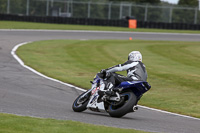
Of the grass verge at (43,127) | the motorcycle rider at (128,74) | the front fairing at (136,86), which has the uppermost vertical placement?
the motorcycle rider at (128,74)

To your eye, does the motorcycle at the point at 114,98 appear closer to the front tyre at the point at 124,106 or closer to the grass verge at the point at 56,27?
the front tyre at the point at 124,106

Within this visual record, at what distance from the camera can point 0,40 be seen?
27516 mm

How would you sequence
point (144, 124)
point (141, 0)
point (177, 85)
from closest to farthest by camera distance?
point (144, 124) < point (177, 85) < point (141, 0)

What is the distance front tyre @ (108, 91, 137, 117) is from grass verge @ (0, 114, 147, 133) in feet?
4.58

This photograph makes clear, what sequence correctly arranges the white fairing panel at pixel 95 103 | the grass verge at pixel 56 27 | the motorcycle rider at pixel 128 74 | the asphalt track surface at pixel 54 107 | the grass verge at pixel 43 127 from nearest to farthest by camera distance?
the grass verge at pixel 43 127
the asphalt track surface at pixel 54 107
the motorcycle rider at pixel 128 74
the white fairing panel at pixel 95 103
the grass verge at pixel 56 27

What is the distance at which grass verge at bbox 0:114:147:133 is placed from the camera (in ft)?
23.3

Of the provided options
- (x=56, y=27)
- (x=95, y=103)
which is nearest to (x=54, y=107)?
(x=95, y=103)

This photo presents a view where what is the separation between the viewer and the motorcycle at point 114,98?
9.11 m

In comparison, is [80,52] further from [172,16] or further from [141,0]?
[141,0]

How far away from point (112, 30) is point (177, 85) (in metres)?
27.4

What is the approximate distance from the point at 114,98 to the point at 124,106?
36cm

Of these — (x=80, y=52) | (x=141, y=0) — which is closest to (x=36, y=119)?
(x=80, y=52)

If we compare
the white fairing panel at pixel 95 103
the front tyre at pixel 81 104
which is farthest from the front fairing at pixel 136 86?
the front tyre at pixel 81 104

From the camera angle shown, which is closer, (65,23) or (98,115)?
(98,115)
